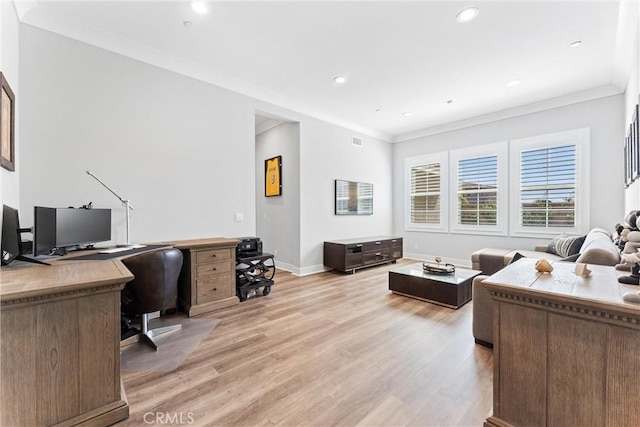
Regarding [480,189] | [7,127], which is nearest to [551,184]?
[480,189]

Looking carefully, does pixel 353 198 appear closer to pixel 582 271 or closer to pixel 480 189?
pixel 480 189

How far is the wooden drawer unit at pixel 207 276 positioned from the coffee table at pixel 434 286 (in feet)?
7.02

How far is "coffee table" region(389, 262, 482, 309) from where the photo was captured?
3.17 m

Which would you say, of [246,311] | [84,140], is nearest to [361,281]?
[246,311]

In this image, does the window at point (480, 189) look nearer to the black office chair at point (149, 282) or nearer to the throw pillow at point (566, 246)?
the throw pillow at point (566, 246)

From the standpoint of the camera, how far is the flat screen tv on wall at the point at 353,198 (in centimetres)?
543

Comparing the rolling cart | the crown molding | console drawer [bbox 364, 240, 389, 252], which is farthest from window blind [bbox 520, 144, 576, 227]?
the rolling cart

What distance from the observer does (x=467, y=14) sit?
2504 mm

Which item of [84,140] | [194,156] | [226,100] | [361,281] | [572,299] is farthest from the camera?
[361,281]

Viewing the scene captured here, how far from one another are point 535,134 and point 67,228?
21.7 ft

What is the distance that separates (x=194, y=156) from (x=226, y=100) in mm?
943

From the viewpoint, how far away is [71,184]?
2650mm

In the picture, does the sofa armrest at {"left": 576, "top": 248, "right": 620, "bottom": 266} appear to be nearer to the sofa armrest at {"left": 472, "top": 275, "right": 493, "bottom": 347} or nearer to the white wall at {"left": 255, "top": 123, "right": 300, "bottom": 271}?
the sofa armrest at {"left": 472, "top": 275, "right": 493, "bottom": 347}

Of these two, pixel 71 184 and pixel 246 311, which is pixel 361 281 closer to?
pixel 246 311
